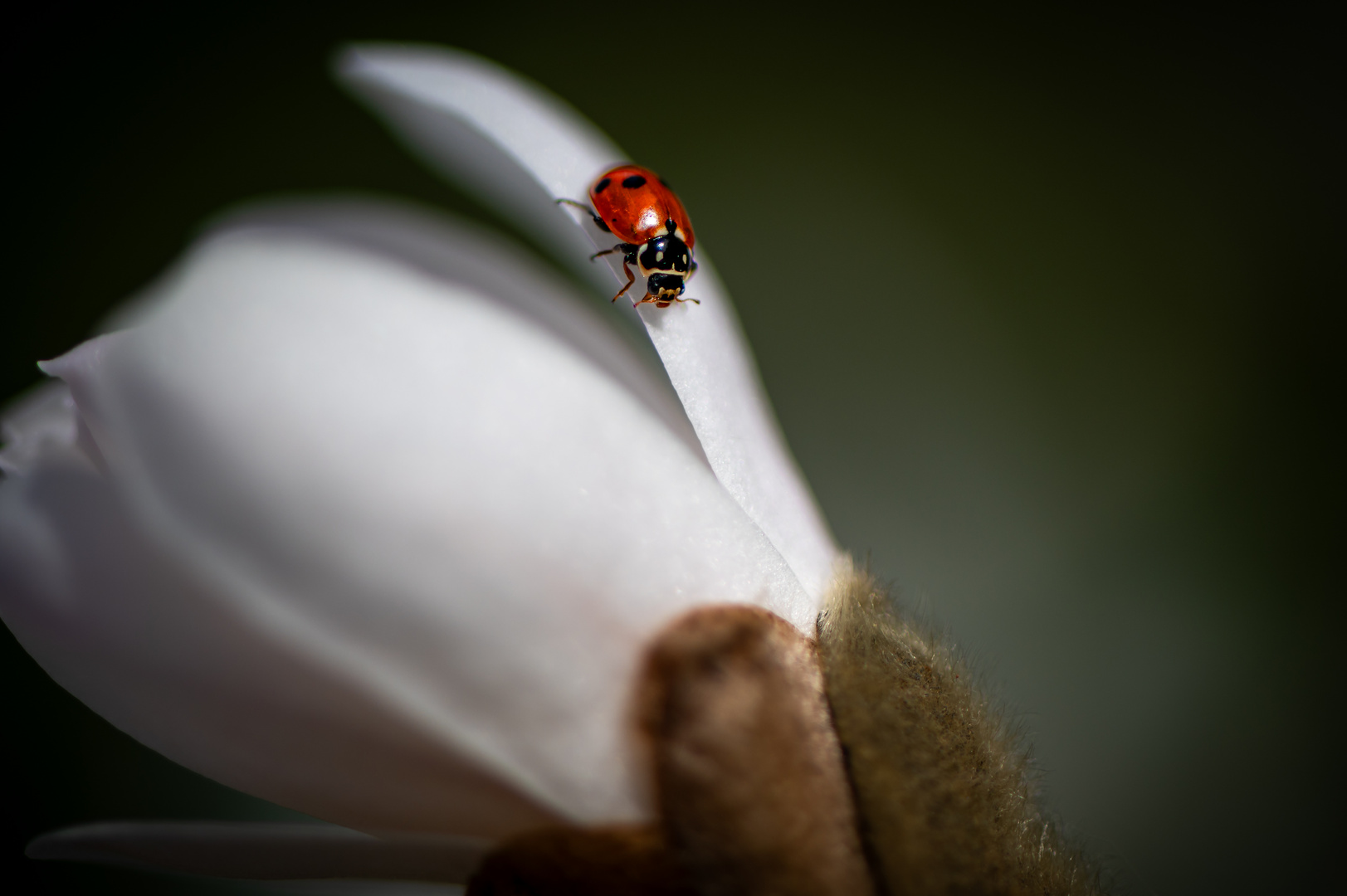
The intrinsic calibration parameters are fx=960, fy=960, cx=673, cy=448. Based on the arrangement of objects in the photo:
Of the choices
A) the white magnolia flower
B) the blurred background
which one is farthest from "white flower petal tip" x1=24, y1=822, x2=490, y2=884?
the blurred background

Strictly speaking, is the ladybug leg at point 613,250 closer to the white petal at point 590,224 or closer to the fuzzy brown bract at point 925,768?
the white petal at point 590,224

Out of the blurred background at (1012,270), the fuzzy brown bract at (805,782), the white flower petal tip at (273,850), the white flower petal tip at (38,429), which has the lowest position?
the white flower petal tip at (273,850)

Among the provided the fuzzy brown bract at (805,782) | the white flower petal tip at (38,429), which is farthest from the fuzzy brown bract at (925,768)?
the white flower petal tip at (38,429)

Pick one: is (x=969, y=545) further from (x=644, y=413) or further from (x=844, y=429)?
(x=644, y=413)

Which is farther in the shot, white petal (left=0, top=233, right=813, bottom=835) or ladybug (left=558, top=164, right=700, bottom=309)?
ladybug (left=558, top=164, right=700, bottom=309)

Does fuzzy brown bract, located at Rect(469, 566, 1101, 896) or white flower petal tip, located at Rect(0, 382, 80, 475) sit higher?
white flower petal tip, located at Rect(0, 382, 80, 475)

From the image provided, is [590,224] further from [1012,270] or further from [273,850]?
[1012,270]

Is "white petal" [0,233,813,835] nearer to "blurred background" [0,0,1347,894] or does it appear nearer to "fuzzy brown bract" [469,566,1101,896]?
"fuzzy brown bract" [469,566,1101,896]

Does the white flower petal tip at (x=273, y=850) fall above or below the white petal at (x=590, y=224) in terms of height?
below
